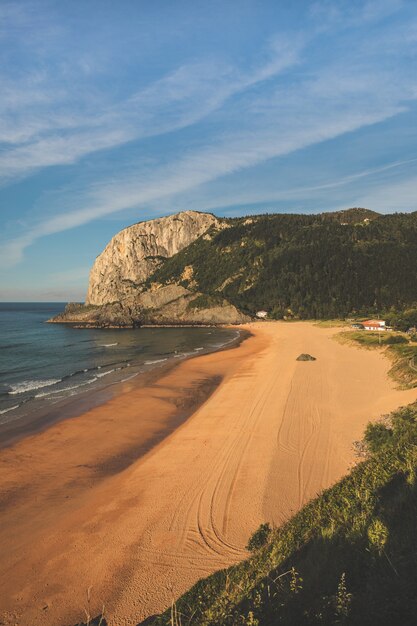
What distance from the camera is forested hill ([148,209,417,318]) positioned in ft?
383

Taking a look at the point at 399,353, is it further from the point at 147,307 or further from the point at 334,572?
the point at 147,307

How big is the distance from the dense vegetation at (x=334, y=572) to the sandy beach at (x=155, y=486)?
2.60 meters

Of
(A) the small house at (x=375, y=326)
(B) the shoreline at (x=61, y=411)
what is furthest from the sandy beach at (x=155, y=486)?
(A) the small house at (x=375, y=326)

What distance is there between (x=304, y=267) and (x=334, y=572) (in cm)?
13794

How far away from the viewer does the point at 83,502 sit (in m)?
13.3

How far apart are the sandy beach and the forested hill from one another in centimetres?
9422

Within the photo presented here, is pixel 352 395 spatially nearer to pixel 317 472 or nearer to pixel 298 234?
pixel 317 472

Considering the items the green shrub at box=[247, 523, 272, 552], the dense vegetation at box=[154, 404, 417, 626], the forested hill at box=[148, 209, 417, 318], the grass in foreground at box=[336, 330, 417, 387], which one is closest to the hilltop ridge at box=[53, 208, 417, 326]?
the forested hill at box=[148, 209, 417, 318]

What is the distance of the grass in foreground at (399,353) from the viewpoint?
2498cm

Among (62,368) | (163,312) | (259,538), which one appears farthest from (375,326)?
(163,312)

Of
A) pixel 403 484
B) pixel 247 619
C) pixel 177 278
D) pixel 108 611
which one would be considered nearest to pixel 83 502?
pixel 108 611

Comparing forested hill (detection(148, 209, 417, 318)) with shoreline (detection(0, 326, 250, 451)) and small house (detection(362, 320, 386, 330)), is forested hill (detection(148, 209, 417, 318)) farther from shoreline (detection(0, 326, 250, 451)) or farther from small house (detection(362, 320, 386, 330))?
shoreline (detection(0, 326, 250, 451))

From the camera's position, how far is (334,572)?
5781 mm

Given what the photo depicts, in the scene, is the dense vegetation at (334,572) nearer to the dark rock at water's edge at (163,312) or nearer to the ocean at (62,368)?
the ocean at (62,368)
